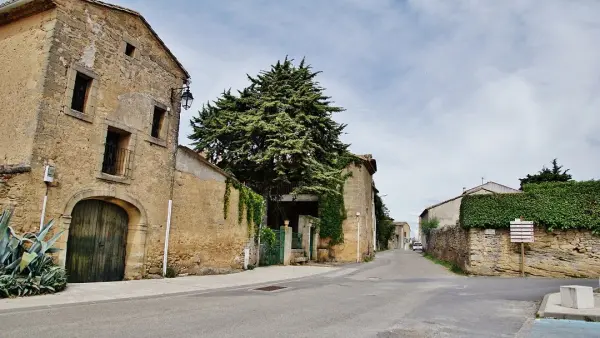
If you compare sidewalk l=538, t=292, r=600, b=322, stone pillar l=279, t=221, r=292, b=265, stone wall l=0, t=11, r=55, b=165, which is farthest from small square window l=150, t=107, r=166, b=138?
sidewalk l=538, t=292, r=600, b=322

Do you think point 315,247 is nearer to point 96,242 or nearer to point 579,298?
point 96,242

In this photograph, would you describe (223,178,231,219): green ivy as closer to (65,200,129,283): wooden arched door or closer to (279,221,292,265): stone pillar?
(65,200,129,283): wooden arched door

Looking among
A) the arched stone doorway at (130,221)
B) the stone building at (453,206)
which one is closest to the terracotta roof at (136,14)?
the arched stone doorway at (130,221)

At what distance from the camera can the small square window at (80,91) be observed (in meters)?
11.1

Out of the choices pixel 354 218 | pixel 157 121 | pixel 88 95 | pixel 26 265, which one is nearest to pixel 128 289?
pixel 26 265

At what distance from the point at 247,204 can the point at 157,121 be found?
544cm

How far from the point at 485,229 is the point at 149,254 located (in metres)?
13.4

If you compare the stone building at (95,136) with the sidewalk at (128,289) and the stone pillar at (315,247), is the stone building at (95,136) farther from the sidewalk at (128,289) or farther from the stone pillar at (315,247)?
the stone pillar at (315,247)

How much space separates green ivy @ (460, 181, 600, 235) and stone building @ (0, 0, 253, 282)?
11.7 meters

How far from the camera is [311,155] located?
22.6 meters

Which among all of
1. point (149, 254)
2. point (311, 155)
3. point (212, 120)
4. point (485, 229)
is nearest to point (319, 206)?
point (311, 155)

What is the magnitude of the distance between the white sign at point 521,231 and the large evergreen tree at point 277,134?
369 inches

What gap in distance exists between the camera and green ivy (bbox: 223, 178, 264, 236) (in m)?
15.9

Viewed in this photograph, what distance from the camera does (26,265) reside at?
8320 mm
